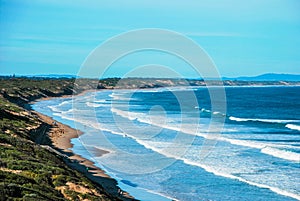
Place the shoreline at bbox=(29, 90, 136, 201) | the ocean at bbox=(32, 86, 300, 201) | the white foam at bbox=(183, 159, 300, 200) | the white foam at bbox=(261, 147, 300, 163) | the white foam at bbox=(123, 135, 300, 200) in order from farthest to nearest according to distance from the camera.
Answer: the white foam at bbox=(261, 147, 300, 163) → the ocean at bbox=(32, 86, 300, 201) → the shoreline at bbox=(29, 90, 136, 201) → the white foam at bbox=(123, 135, 300, 200) → the white foam at bbox=(183, 159, 300, 200)

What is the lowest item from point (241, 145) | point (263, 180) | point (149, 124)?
point (263, 180)

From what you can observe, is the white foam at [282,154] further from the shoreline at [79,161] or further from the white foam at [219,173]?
the shoreline at [79,161]

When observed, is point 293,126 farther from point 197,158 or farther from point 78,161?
point 78,161

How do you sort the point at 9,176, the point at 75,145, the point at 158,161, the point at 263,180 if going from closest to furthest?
the point at 9,176
the point at 263,180
the point at 158,161
the point at 75,145

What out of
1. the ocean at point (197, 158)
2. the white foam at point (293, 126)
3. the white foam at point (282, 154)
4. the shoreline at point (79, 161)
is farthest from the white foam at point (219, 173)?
the white foam at point (293, 126)

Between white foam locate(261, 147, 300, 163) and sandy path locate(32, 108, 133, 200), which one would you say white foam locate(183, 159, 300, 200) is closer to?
sandy path locate(32, 108, 133, 200)

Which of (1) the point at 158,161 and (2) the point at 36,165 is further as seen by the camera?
(1) the point at 158,161

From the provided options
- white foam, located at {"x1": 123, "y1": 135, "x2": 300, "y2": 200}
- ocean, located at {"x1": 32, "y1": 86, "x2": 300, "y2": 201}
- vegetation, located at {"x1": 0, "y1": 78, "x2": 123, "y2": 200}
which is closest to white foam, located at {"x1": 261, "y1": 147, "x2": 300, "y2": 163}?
ocean, located at {"x1": 32, "y1": 86, "x2": 300, "y2": 201}

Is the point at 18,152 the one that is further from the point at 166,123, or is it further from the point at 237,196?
the point at 166,123

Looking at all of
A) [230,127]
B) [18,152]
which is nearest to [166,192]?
[18,152]

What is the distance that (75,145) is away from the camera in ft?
134

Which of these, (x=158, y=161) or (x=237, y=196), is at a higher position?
(x=158, y=161)

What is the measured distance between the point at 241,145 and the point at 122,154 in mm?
11274

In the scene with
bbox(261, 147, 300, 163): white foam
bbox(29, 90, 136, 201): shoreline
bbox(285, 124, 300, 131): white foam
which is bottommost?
bbox(29, 90, 136, 201): shoreline
